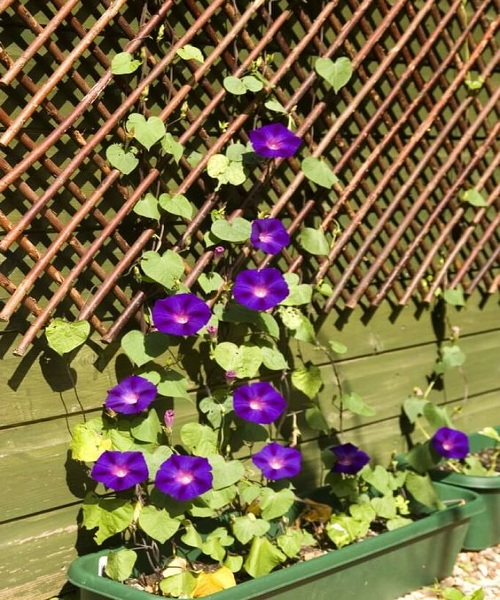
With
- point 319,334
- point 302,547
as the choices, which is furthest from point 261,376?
point 302,547

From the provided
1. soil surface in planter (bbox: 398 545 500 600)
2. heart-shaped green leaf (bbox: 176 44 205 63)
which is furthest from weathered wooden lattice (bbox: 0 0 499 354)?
soil surface in planter (bbox: 398 545 500 600)

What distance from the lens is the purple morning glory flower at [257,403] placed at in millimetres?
2428

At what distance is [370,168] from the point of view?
3.01 m

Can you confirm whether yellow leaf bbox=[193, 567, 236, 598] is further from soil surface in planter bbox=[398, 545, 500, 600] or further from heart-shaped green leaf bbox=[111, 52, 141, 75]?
heart-shaped green leaf bbox=[111, 52, 141, 75]

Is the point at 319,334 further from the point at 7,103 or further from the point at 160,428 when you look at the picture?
the point at 7,103

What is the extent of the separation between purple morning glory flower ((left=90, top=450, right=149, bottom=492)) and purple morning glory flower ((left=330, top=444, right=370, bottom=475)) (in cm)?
66

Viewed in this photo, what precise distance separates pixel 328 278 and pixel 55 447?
3.44 ft

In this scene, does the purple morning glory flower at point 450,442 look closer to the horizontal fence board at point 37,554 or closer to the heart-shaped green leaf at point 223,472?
the heart-shaped green leaf at point 223,472

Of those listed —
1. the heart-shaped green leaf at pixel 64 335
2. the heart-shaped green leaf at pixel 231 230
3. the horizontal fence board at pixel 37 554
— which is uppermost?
the heart-shaped green leaf at pixel 231 230

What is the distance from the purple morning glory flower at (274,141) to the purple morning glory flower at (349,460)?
855 mm

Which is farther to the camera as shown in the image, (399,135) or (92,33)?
(399,135)

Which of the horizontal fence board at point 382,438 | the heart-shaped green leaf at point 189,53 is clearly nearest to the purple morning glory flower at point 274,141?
the heart-shaped green leaf at point 189,53

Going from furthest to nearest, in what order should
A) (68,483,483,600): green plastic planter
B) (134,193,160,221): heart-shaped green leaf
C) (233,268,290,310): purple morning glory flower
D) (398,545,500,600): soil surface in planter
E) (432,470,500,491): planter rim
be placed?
(432,470,500,491): planter rim → (398,545,500,600): soil surface in planter → (233,268,290,310): purple morning glory flower → (134,193,160,221): heart-shaped green leaf → (68,483,483,600): green plastic planter

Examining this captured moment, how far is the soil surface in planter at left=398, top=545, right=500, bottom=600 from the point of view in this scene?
8.49ft
